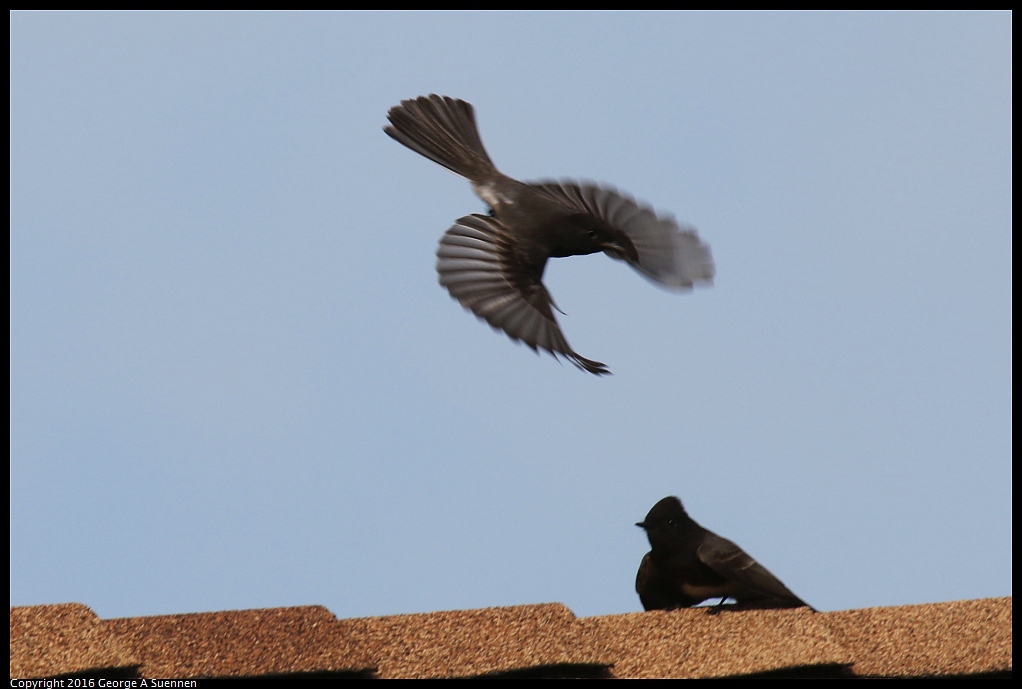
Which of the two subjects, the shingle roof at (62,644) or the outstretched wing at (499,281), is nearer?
the shingle roof at (62,644)

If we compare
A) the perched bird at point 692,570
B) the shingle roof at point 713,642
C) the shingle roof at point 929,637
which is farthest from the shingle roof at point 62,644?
the shingle roof at point 929,637

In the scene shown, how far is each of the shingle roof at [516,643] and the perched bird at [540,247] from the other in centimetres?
158

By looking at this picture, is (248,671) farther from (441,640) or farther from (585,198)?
(585,198)

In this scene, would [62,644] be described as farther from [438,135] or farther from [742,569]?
[438,135]

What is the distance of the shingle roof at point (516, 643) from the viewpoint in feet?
10.4

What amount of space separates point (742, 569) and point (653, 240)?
63.7 inches

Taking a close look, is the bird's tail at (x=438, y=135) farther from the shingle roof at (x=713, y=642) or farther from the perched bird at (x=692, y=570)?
the shingle roof at (x=713, y=642)

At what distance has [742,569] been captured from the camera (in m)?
3.82

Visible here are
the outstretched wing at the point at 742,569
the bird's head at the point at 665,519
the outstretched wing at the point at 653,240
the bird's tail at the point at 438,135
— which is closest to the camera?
the outstretched wing at the point at 742,569

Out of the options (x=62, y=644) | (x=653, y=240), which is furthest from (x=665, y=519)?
(x=62, y=644)

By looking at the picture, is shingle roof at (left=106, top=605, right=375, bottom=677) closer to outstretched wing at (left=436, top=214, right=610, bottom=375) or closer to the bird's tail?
outstretched wing at (left=436, top=214, right=610, bottom=375)

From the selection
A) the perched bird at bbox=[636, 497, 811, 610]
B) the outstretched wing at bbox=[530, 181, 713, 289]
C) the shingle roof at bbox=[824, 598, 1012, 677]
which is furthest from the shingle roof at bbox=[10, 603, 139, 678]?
the outstretched wing at bbox=[530, 181, 713, 289]

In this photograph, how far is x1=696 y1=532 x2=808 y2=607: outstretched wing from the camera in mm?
3764

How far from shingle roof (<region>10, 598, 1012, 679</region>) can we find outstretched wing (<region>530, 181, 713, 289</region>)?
1718 mm
